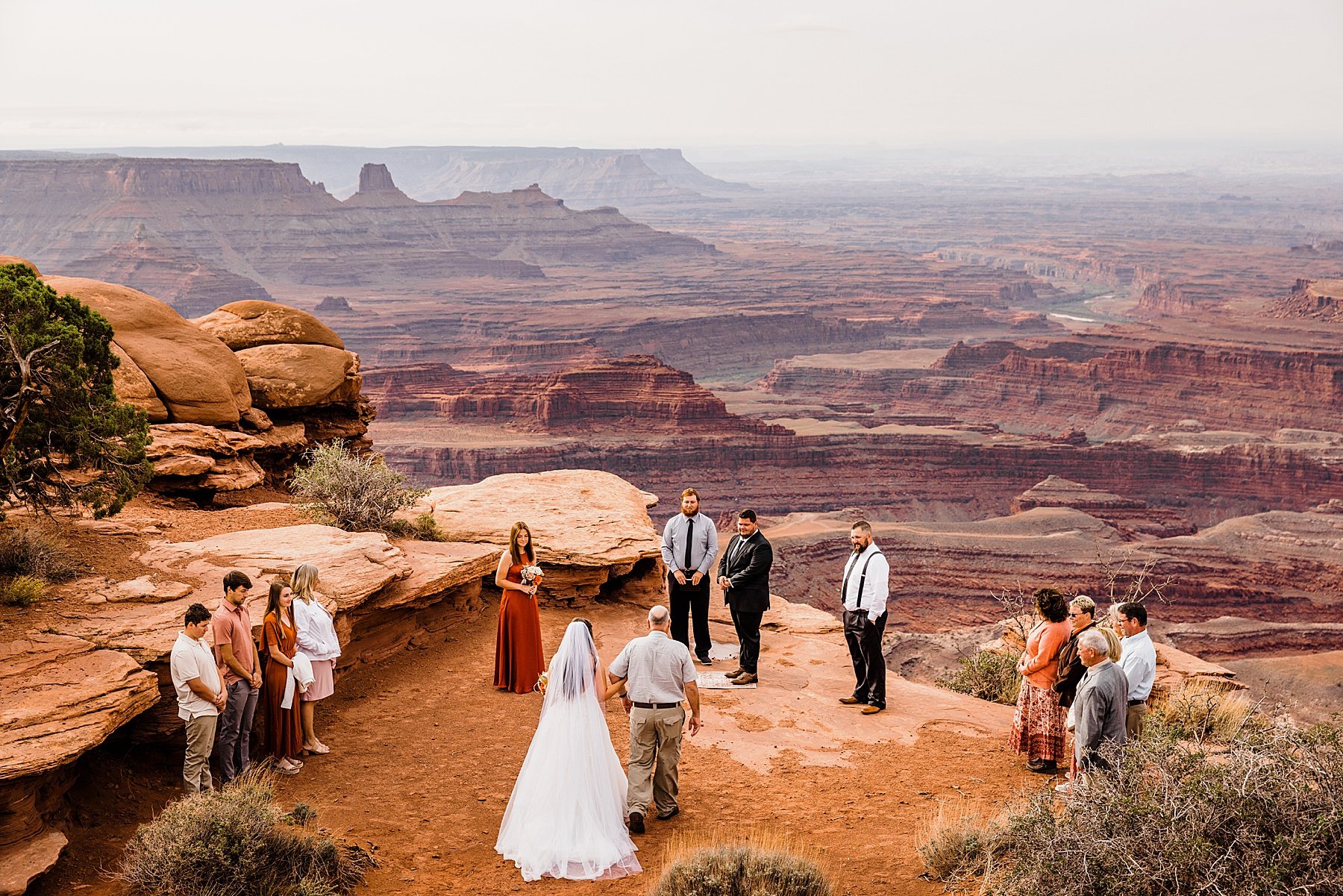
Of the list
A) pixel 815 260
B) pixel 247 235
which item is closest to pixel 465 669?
pixel 247 235

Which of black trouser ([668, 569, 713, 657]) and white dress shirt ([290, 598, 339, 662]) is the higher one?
white dress shirt ([290, 598, 339, 662])

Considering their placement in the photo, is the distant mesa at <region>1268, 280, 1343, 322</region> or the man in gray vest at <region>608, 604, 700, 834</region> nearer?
the man in gray vest at <region>608, 604, 700, 834</region>

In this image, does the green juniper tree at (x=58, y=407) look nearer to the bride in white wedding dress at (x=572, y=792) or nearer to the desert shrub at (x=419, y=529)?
the desert shrub at (x=419, y=529)

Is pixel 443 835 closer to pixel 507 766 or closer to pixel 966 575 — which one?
pixel 507 766

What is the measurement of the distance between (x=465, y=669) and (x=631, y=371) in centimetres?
6446

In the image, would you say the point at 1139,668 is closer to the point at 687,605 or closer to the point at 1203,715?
the point at 1203,715

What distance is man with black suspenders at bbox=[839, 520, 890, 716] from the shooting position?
1026cm

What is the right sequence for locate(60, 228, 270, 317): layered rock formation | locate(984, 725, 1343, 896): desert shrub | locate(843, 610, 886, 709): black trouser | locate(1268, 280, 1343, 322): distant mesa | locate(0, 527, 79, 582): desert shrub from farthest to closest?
locate(60, 228, 270, 317): layered rock formation < locate(1268, 280, 1343, 322): distant mesa < locate(843, 610, 886, 709): black trouser < locate(0, 527, 79, 582): desert shrub < locate(984, 725, 1343, 896): desert shrub

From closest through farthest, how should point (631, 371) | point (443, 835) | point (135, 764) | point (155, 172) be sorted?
point (443, 835) → point (135, 764) → point (631, 371) → point (155, 172)

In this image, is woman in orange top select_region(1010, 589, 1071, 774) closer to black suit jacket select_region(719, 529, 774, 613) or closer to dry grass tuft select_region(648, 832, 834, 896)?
black suit jacket select_region(719, 529, 774, 613)

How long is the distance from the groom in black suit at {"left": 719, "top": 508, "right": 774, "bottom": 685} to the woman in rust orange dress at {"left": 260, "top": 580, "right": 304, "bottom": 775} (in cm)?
421

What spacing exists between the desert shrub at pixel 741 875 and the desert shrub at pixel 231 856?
82.3 inches

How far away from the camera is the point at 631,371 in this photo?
7531 cm

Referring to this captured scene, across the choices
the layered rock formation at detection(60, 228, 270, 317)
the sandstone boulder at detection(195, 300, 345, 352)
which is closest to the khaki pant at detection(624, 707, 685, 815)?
the sandstone boulder at detection(195, 300, 345, 352)
